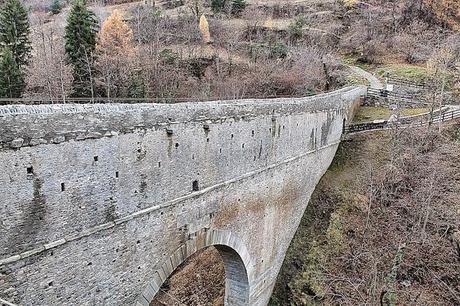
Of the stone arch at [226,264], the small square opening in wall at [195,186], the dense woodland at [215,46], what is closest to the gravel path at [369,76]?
the dense woodland at [215,46]

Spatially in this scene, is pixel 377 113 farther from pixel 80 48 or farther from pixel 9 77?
pixel 9 77

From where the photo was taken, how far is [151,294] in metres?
13.0

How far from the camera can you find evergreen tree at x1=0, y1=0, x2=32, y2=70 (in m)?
32.7

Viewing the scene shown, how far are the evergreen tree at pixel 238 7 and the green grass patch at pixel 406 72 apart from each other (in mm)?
23008

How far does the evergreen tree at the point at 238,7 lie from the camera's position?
5791 centimetres

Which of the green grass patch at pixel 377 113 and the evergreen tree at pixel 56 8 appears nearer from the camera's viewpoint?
the green grass patch at pixel 377 113

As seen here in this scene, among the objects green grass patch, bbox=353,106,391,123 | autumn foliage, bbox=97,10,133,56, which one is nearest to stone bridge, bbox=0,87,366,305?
green grass patch, bbox=353,106,391,123

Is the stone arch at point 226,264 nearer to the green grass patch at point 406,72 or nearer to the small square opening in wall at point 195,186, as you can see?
the small square opening in wall at point 195,186

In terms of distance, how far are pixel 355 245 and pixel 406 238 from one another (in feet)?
8.29

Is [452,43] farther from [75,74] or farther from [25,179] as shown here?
[25,179]

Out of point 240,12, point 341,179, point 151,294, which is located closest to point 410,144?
point 341,179

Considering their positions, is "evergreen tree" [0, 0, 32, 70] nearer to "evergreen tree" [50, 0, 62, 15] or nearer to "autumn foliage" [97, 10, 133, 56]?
"autumn foliage" [97, 10, 133, 56]

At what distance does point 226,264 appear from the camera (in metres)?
18.8

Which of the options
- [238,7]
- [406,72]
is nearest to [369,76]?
[406,72]
